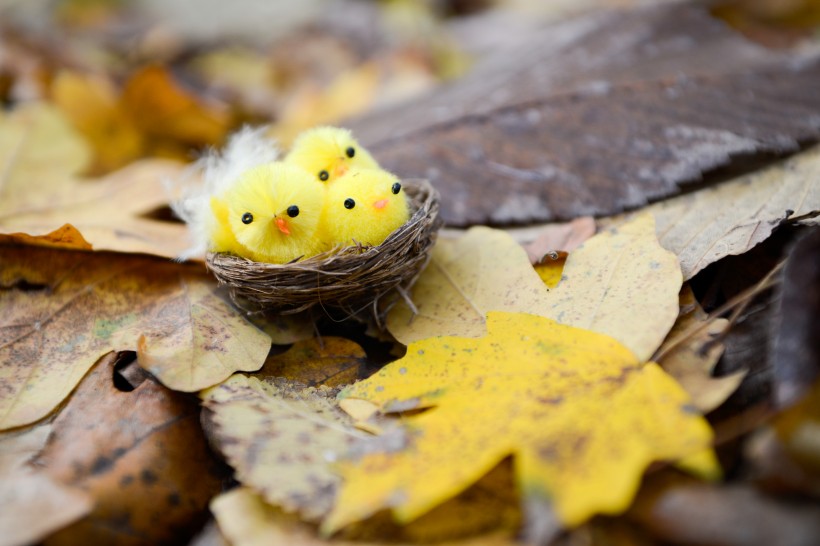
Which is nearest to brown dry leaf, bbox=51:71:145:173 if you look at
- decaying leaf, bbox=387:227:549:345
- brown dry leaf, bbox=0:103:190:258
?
brown dry leaf, bbox=0:103:190:258

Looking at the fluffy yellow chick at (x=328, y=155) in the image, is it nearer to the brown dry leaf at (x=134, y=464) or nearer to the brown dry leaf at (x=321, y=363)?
the brown dry leaf at (x=321, y=363)

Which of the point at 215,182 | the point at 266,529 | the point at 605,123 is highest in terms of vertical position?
the point at 215,182

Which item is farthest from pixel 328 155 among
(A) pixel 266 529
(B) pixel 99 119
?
(B) pixel 99 119

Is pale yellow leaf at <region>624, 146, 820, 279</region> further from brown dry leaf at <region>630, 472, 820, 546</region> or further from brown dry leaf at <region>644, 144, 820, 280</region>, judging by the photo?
brown dry leaf at <region>630, 472, 820, 546</region>

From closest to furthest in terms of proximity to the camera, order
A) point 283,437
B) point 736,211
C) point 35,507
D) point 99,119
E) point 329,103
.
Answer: point 35,507
point 283,437
point 736,211
point 99,119
point 329,103

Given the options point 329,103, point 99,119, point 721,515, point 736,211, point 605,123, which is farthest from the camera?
point 329,103

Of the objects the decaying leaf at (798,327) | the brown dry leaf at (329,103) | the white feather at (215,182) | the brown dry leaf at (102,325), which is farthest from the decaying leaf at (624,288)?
the brown dry leaf at (329,103)

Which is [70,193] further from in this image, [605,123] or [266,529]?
[605,123]
